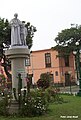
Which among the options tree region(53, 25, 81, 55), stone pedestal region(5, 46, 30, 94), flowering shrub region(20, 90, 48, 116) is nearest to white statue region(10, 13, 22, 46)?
stone pedestal region(5, 46, 30, 94)

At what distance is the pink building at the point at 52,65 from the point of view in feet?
197

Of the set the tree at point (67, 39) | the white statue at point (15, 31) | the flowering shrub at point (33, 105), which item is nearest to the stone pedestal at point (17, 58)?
the white statue at point (15, 31)

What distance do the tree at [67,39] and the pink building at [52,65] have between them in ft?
6.74

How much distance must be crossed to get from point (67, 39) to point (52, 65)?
585 cm

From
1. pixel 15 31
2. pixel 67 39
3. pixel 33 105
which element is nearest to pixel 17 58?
pixel 15 31

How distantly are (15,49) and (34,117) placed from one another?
11.7 feet

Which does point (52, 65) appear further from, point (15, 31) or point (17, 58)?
point (17, 58)

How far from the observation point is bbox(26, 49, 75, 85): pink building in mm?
60119

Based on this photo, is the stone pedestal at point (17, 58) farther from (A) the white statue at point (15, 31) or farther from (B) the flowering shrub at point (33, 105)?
(B) the flowering shrub at point (33, 105)

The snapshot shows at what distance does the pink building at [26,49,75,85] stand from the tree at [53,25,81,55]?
6.74 feet

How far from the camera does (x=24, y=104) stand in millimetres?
12156

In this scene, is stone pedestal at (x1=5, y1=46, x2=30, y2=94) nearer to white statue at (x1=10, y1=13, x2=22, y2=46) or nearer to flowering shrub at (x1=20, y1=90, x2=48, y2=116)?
white statue at (x1=10, y1=13, x2=22, y2=46)

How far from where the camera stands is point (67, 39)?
190ft

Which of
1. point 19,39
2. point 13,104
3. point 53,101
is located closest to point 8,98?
point 13,104
